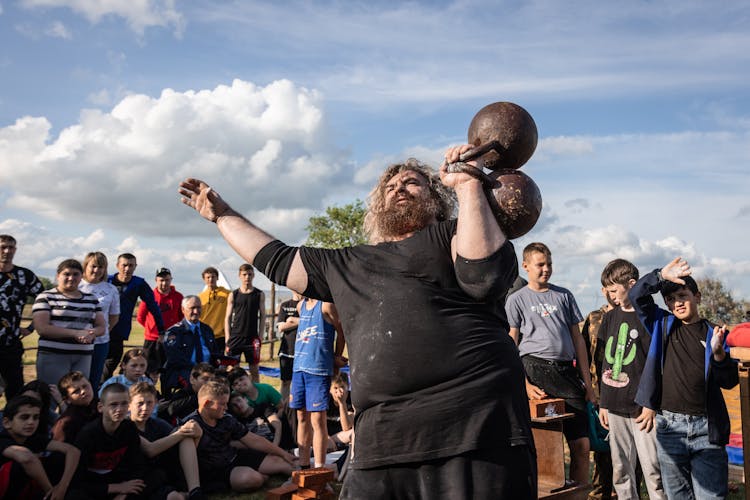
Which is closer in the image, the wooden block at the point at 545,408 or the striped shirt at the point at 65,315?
the wooden block at the point at 545,408

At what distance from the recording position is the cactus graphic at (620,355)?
5125 mm

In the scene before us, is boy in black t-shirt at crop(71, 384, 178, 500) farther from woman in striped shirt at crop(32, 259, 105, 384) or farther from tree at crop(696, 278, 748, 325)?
tree at crop(696, 278, 748, 325)

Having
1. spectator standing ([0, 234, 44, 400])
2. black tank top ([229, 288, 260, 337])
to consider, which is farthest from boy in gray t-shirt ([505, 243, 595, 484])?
spectator standing ([0, 234, 44, 400])

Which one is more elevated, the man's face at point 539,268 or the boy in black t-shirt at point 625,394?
the man's face at point 539,268

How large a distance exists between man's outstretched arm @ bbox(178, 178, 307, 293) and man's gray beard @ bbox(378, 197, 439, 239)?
1.19 feet

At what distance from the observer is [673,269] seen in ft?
13.8

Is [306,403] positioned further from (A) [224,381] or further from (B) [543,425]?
(B) [543,425]

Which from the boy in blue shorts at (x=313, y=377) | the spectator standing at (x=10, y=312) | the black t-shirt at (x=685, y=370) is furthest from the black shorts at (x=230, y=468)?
the black t-shirt at (x=685, y=370)

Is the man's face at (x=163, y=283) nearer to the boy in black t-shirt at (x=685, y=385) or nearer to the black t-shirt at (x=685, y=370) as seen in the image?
the boy in black t-shirt at (x=685, y=385)

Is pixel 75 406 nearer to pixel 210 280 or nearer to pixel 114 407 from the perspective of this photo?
pixel 114 407

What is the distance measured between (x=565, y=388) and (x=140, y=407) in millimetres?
3708

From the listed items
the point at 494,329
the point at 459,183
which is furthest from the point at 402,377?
the point at 459,183

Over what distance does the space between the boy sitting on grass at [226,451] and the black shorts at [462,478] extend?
4377mm

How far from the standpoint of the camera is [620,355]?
520cm
